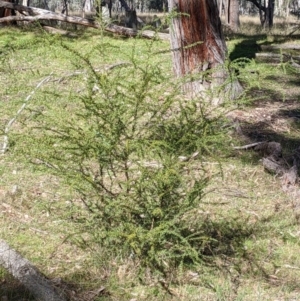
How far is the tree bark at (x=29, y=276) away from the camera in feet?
12.5

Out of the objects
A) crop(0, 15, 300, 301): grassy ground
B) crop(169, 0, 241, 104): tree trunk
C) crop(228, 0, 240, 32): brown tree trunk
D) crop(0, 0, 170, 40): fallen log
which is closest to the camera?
crop(0, 15, 300, 301): grassy ground

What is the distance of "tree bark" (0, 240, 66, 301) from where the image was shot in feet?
12.5

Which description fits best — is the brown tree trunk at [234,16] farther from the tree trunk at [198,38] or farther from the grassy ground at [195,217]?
the grassy ground at [195,217]

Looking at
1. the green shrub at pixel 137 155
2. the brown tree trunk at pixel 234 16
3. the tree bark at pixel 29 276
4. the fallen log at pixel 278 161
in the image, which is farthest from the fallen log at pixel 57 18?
the tree bark at pixel 29 276

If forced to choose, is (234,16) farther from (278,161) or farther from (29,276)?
(29,276)

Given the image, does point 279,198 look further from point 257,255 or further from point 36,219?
point 36,219

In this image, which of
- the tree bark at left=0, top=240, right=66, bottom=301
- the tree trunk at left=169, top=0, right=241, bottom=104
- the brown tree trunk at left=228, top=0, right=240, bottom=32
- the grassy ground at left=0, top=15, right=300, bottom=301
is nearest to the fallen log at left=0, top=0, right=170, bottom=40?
the tree trunk at left=169, top=0, right=241, bottom=104

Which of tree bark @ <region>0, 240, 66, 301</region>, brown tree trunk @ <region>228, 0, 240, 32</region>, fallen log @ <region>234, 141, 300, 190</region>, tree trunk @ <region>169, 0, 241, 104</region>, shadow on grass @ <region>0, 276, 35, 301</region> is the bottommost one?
fallen log @ <region>234, 141, 300, 190</region>

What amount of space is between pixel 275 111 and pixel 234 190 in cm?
292

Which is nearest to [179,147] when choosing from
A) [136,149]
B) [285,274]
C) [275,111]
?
[136,149]

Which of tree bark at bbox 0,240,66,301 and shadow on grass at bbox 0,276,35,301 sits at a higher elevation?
tree bark at bbox 0,240,66,301

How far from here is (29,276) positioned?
3.91 meters

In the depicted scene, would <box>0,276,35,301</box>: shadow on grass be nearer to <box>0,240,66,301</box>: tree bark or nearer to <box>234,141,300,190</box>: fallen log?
<box>0,240,66,301</box>: tree bark

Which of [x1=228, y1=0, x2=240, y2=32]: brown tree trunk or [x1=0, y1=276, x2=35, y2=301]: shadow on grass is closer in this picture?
[x1=0, y1=276, x2=35, y2=301]: shadow on grass
